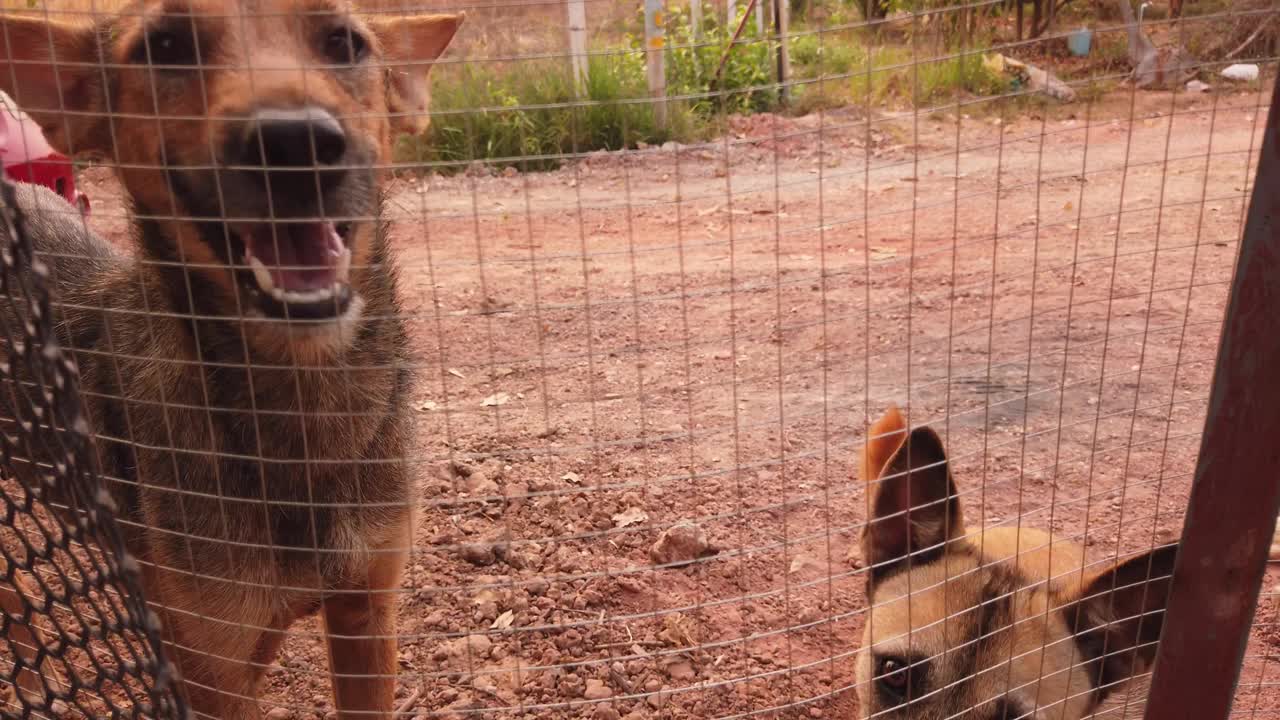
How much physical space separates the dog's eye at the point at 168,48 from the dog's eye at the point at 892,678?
260 centimetres

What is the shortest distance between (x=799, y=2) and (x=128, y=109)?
1.98 metres

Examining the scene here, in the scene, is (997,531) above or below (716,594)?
above

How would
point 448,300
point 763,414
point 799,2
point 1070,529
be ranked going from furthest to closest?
point 448,300 → point 763,414 → point 1070,529 → point 799,2

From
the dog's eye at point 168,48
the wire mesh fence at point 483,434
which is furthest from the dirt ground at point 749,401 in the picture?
the dog's eye at point 168,48

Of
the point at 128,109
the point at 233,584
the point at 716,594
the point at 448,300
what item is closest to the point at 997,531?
the point at 716,594

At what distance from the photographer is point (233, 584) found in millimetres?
2623

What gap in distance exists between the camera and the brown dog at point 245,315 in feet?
7.42

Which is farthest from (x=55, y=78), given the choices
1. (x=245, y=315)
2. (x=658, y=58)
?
(x=658, y=58)

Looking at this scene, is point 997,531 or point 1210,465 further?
point 997,531

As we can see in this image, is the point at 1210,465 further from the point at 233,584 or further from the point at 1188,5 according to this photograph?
the point at 233,584

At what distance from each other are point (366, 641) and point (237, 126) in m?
1.79

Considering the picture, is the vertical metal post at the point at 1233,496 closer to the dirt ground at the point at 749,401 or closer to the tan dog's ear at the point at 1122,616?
the tan dog's ear at the point at 1122,616

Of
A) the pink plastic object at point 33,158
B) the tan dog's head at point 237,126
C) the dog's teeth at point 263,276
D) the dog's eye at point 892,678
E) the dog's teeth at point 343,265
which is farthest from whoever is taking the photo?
the pink plastic object at point 33,158

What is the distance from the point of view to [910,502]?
286 cm
